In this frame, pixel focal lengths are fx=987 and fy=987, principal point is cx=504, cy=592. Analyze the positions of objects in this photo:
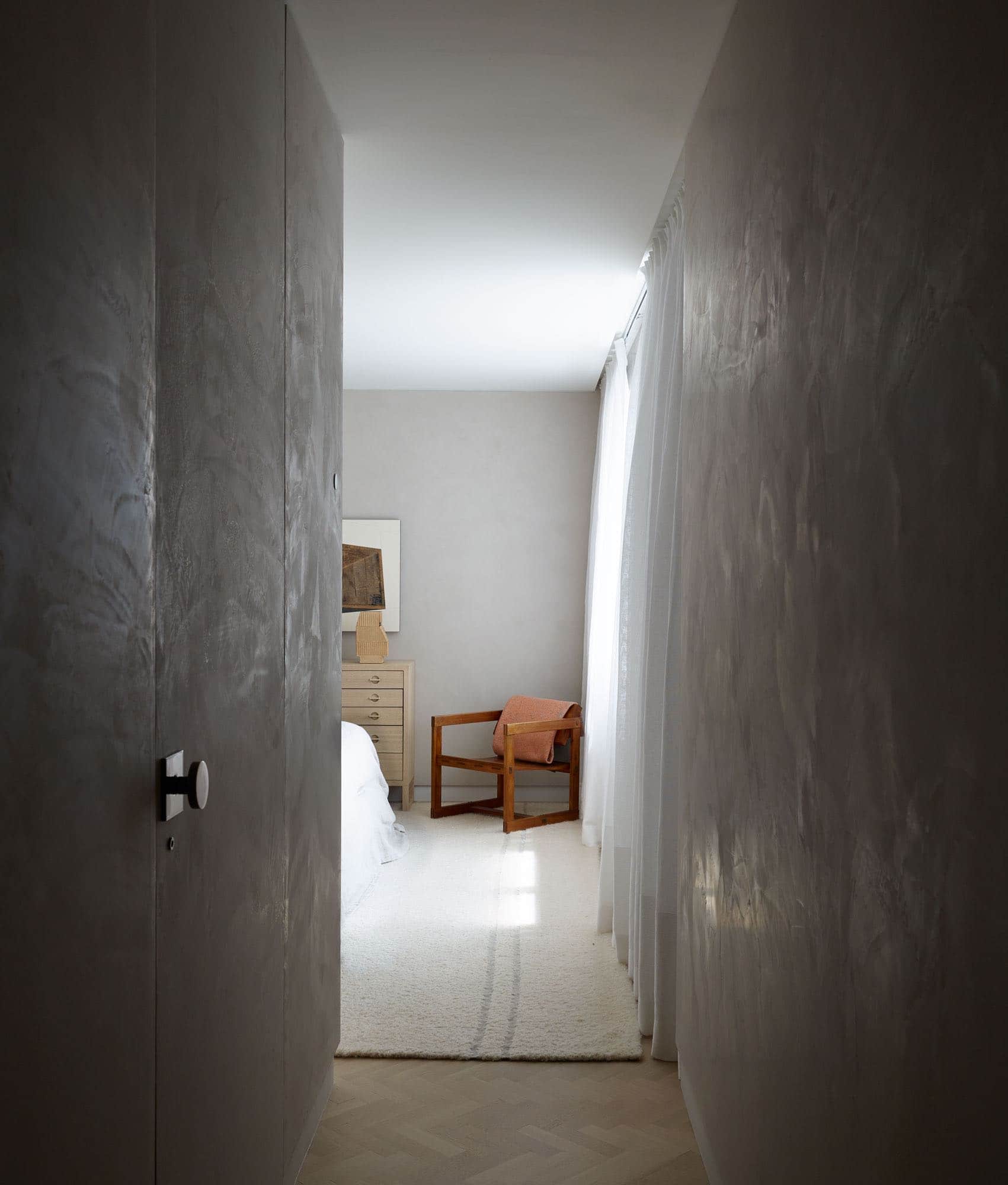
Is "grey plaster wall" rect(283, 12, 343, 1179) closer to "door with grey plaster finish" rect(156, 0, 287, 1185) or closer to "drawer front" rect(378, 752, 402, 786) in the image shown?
"door with grey plaster finish" rect(156, 0, 287, 1185)

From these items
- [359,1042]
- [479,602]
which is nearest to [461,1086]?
[359,1042]

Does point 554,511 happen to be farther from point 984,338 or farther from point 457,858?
point 984,338

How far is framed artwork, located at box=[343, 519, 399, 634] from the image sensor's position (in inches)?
247

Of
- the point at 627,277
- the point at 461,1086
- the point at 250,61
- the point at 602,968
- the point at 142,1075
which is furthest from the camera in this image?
the point at 627,277

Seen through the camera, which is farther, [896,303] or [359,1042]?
[359,1042]

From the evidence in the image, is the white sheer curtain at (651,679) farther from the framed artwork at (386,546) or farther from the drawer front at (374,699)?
the framed artwork at (386,546)

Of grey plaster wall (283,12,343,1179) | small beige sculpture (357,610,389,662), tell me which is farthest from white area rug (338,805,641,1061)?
small beige sculpture (357,610,389,662)

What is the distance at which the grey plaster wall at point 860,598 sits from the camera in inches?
35.6

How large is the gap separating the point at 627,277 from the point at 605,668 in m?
2.01

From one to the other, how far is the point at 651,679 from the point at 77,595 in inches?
85.1

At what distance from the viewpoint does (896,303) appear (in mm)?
1099

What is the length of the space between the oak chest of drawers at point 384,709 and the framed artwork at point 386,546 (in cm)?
53

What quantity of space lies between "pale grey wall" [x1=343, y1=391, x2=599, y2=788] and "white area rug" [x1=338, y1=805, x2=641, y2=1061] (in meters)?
1.50

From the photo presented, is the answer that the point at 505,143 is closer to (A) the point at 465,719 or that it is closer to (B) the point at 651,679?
(B) the point at 651,679
